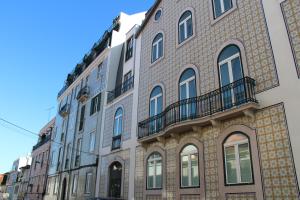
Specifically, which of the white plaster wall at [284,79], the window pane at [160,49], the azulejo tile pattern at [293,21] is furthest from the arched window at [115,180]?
the azulejo tile pattern at [293,21]

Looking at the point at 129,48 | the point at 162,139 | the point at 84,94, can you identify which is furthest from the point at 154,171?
the point at 84,94

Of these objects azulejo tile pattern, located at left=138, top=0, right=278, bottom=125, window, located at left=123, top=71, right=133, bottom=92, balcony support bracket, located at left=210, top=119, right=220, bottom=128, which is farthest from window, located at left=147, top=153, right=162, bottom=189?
window, located at left=123, top=71, right=133, bottom=92

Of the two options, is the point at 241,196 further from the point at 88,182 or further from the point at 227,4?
the point at 88,182

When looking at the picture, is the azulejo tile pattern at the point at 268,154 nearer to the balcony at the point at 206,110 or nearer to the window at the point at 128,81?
the balcony at the point at 206,110

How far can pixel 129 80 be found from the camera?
19.1m

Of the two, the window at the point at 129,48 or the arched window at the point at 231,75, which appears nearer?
the arched window at the point at 231,75

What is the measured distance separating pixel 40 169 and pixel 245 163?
1225 inches

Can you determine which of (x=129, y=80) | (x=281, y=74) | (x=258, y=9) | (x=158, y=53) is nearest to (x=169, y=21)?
(x=158, y=53)

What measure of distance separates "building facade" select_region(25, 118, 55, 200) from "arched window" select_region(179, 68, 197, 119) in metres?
23.7

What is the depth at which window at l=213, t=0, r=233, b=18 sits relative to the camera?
488 inches

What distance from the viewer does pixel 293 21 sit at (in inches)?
373

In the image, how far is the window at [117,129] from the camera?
17.9 metres

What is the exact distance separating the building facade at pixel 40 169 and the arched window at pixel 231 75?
85.8 ft

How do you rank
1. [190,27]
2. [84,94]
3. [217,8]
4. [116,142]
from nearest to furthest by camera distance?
1. [217,8]
2. [190,27]
3. [116,142]
4. [84,94]
